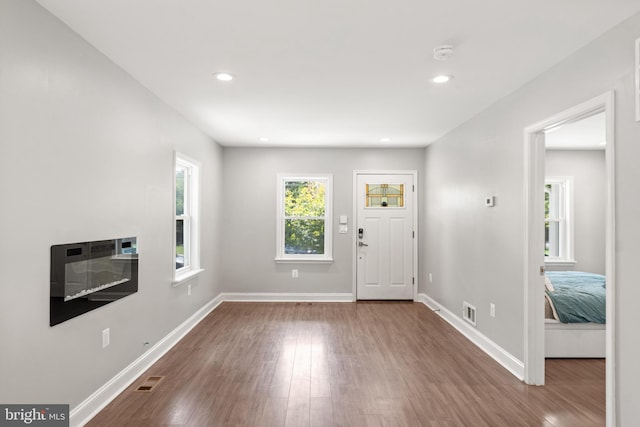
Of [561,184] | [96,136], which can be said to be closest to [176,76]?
[96,136]

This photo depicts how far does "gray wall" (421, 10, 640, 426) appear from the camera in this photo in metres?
2.00

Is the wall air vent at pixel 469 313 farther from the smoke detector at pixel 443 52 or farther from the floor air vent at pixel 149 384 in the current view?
the floor air vent at pixel 149 384

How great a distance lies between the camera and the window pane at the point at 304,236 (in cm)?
588

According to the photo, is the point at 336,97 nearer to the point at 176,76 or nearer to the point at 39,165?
the point at 176,76

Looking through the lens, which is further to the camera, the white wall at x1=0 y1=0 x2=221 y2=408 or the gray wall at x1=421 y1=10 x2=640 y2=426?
the gray wall at x1=421 y1=10 x2=640 y2=426

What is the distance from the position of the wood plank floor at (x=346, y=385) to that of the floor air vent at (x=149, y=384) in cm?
6

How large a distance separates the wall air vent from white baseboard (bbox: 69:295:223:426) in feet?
10.7

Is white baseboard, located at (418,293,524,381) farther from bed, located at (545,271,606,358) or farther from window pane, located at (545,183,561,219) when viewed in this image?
window pane, located at (545,183,561,219)

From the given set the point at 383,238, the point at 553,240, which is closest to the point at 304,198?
the point at 383,238

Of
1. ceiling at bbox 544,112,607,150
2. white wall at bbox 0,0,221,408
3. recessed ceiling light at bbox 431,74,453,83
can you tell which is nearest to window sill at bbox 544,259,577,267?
ceiling at bbox 544,112,607,150

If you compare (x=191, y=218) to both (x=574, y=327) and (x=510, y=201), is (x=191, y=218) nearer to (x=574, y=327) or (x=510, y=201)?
(x=510, y=201)

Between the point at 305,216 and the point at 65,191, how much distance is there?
3.94 meters

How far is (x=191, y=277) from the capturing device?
4289mm

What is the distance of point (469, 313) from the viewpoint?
13.4 ft
